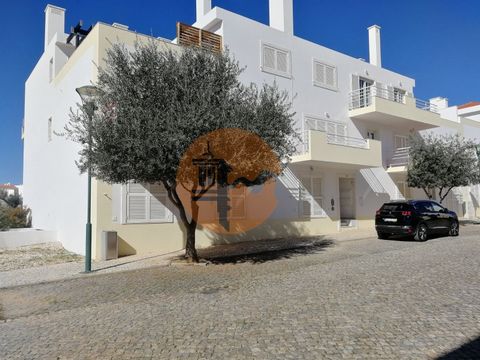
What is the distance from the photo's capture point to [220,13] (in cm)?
1547

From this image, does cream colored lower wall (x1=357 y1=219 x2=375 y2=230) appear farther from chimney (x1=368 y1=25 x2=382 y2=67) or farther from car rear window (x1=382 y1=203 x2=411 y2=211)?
chimney (x1=368 y1=25 x2=382 y2=67)

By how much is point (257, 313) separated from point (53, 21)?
20.1m

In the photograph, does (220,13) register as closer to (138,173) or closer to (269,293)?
(138,173)

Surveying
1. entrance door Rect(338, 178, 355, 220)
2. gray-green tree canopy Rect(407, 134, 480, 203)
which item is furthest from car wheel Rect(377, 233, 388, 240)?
gray-green tree canopy Rect(407, 134, 480, 203)

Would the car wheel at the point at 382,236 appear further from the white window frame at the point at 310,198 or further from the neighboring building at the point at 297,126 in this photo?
the white window frame at the point at 310,198

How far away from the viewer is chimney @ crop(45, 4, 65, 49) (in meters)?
19.7

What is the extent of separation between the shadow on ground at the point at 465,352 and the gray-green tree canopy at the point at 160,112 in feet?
20.8

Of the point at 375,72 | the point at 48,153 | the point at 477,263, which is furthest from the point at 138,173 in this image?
the point at 375,72

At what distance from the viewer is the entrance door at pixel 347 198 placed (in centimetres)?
2005

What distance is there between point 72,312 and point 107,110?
481cm

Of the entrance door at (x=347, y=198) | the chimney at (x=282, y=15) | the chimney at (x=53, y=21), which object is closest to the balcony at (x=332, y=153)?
the entrance door at (x=347, y=198)

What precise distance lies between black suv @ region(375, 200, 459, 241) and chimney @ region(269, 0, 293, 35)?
31.1 feet

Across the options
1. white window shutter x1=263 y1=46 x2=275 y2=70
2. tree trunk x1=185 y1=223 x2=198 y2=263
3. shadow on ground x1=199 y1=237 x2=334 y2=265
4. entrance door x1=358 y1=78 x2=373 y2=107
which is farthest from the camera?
entrance door x1=358 y1=78 x2=373 y2=107

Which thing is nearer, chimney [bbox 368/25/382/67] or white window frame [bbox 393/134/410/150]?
white window frame [bbox 393/134/410/150]
